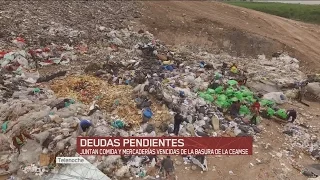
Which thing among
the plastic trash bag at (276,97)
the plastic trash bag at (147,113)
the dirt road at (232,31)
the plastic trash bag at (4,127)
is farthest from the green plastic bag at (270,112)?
the plastic trash bag at (4,127)

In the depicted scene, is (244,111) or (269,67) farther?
(269,67)

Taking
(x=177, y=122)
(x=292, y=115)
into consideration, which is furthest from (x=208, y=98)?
(x=292, y=115)

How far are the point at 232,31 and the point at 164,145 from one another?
803 cm

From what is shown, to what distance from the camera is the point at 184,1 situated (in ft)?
52.2

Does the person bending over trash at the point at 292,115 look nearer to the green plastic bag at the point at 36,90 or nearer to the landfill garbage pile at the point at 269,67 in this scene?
the landfill garbage pile at the point at 269,67

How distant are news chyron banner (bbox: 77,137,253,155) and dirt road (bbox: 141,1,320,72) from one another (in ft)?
19.1

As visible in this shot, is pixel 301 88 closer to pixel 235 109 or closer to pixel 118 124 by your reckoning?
pixel 235 109

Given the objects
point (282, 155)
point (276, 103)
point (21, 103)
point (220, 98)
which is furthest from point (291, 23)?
point (21, 103)

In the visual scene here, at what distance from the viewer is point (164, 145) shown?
6266mm

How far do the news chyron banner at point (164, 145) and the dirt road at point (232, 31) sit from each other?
19.1 ft

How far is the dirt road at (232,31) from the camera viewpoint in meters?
12.5

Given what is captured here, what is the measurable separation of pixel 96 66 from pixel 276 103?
14.8ft

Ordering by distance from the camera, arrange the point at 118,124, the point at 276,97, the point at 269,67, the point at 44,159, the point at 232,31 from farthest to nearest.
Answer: the point at 232,31 < the point at 269,67 < the point at 276,97 < the point at 118,124 < the point at 44,159

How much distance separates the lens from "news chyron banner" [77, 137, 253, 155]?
598cm
